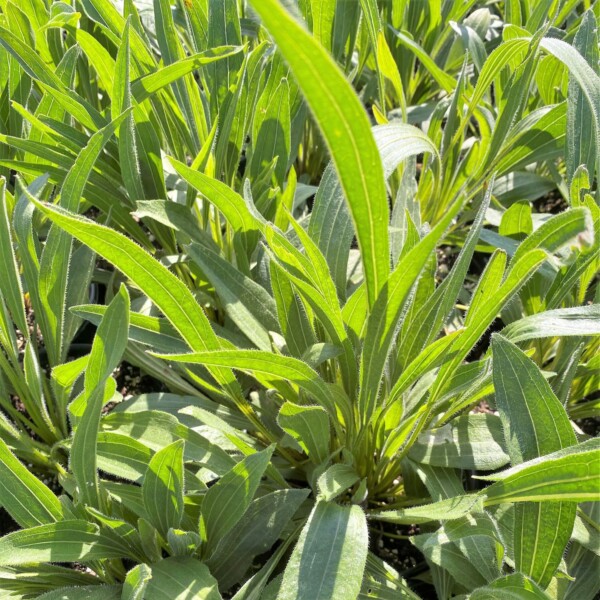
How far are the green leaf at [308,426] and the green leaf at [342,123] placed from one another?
195mm

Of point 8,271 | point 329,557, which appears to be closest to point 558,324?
point 329,557

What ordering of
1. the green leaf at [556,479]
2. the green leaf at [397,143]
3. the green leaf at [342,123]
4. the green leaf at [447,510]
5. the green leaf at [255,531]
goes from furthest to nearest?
1. the green leaf at [397,143]
2. the green leaf at [255,531]
3. the green leaf at [447,510]
4. the green leaf at [556,479]
5. the green leaf at [342,123]

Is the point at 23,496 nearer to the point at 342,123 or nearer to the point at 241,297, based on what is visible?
the point at 241,297

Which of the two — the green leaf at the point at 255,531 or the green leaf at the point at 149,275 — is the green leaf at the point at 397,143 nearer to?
the green leaf at the point at 149,275

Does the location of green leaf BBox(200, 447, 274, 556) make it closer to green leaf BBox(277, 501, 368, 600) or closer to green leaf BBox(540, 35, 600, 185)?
green leaf BBox(277, 501, 368, 600)

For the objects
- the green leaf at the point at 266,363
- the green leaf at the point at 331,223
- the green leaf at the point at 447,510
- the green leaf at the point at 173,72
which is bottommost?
the green leaf at the point at 447,510

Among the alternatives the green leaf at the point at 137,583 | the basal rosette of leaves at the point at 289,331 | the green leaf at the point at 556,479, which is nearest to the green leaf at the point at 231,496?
the basal rosette of leaves at the point at 289,331

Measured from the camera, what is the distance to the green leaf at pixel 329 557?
22.1 inches

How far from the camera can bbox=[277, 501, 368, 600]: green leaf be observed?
56 cm

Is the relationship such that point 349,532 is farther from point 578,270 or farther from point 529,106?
point 529,106

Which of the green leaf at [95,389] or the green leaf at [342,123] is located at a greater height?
the green leaf at [342,123]

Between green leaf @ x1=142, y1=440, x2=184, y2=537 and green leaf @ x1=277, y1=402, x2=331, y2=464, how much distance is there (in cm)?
12

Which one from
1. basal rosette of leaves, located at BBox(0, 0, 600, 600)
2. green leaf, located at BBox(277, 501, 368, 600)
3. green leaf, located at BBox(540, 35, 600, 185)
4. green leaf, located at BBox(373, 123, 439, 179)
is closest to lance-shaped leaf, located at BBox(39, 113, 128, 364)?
basal rosette of leaves, located at BBox(0, 0, 600, 600)

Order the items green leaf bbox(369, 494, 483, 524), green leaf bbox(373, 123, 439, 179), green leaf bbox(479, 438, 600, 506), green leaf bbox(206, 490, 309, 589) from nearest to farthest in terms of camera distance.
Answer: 1. green leaf bbox(479, 438, 600, 506)
2. green leaf bbox(369, 494, 483, 524)
3. green leaf bbox(206, 490, 309, 589)
4. green leaf bbox(373, 123, 439, 179)
